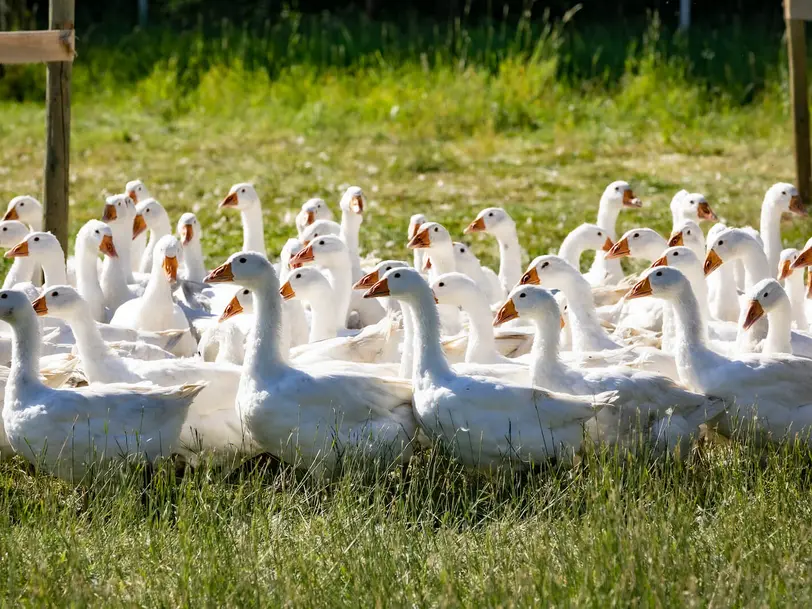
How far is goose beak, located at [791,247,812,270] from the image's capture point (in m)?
7.02

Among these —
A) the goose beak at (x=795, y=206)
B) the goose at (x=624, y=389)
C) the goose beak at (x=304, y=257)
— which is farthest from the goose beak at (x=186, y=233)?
the goose beak at (x=795, y=206)

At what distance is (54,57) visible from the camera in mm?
7223

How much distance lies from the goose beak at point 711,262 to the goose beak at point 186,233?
337cm

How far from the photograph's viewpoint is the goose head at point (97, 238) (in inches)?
300

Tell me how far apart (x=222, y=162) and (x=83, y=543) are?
9859mm

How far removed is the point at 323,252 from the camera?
7422mm

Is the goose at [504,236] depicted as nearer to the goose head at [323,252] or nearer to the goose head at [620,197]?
the goose head at [620,197]

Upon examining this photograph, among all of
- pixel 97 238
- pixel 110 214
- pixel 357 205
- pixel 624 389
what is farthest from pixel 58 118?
pixel 624 389

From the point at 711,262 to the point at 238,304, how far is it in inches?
98.7

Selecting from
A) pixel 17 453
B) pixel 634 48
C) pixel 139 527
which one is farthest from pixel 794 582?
pixel 634 48

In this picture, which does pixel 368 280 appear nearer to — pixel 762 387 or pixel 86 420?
pixel 86 420

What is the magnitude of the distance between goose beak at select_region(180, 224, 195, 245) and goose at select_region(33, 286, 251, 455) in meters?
2.42

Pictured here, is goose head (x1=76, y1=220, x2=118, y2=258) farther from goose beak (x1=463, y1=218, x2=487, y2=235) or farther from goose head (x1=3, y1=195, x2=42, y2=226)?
goose beak (x1=463, y1=218, x2=487, y2=235)

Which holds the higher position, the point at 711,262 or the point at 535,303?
the point at 711,262
